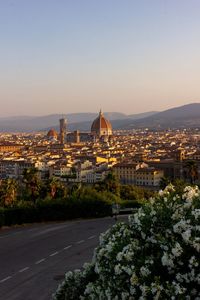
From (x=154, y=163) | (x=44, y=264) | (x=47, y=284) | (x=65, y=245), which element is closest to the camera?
(x=47, y=284)

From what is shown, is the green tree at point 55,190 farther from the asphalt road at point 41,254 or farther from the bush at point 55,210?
the asphalt road at point 41,254

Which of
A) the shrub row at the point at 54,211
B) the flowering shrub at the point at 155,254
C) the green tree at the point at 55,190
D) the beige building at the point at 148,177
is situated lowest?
the beige building at the point at 148,177

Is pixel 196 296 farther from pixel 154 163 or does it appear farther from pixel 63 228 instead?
pixel 154 163

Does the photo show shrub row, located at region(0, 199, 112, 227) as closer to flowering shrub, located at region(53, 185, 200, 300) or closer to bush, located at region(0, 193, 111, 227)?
bush, located at region(0, 193, 111, 227)

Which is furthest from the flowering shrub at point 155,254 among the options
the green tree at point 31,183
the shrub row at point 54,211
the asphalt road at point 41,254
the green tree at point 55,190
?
the green tree at point 55,190

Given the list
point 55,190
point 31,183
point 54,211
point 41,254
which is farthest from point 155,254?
point 55,190

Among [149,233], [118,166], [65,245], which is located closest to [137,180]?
[118,166]

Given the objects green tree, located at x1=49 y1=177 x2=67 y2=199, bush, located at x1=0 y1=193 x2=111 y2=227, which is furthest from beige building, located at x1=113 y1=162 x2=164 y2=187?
bush, located at x1=0 y1=193 x2=111 y2=227

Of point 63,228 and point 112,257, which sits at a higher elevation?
point 112,257
